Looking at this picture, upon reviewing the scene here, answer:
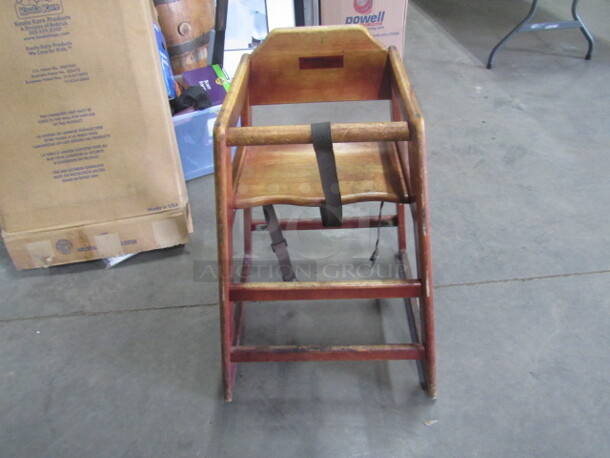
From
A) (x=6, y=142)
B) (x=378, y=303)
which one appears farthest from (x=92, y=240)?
(x=378, y=303)

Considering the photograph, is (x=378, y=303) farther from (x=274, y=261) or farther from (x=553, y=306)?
(x=553, y=306)

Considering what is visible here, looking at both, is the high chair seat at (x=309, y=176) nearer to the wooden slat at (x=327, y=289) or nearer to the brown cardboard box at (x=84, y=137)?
the wooden slat at (x=327, y=289)

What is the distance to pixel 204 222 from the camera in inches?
74.9

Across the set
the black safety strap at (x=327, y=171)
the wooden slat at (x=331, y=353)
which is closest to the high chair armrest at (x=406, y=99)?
the black safety strap at (x=327, y=171)

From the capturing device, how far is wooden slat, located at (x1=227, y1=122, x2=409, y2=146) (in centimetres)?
99

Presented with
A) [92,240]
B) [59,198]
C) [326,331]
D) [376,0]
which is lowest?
[326,331]

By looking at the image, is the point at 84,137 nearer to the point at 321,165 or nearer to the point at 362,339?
the point at 321,165

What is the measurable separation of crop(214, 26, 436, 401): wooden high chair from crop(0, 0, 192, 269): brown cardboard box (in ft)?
1.19

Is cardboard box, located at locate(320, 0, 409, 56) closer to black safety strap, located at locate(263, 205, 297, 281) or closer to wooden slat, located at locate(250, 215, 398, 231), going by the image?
wooden slat, located at locate(250, 215, 398, 231)

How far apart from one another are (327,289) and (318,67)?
2.00ft

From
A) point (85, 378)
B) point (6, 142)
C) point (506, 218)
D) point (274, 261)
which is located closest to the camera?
point (85, 378)

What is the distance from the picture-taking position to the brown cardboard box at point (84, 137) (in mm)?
1335

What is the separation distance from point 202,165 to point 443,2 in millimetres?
3455

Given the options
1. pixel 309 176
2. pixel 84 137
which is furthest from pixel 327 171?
pixel 84 137
